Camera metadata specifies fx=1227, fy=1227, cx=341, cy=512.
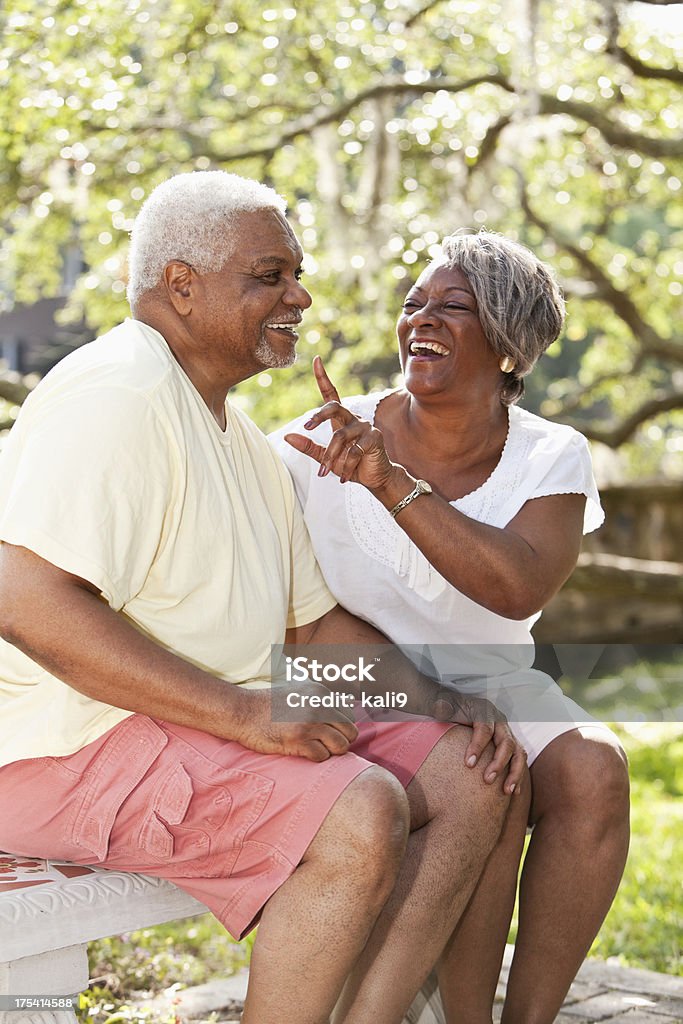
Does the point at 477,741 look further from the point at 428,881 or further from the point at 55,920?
the point at 55,920

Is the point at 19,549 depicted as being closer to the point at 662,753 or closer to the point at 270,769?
the point at 270,769

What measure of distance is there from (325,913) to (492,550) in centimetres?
82

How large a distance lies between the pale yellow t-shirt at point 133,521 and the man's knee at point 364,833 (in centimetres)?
39

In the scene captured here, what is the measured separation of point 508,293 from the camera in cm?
273

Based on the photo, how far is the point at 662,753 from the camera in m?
7.14

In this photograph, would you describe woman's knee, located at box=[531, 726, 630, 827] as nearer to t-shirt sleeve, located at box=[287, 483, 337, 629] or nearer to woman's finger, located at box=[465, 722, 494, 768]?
woman's finger, located at box=[465, 722, 494, 768]

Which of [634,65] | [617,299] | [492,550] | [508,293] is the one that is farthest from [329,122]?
[492,550]

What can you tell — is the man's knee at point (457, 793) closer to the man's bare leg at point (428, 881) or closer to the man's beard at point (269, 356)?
the man's bare leg at point (428, 881)

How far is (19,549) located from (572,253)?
6.64 meters

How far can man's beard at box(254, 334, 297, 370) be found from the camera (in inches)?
91.7

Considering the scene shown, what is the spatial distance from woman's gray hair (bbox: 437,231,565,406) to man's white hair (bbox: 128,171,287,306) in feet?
1.90

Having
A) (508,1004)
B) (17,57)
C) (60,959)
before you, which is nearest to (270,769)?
(60,959)

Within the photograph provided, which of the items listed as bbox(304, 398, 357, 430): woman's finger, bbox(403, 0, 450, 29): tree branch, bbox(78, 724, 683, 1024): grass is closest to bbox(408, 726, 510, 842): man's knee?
bbox(304, 398, 357, 430): woman's finger

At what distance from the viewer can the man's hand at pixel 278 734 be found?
2.00 meters
